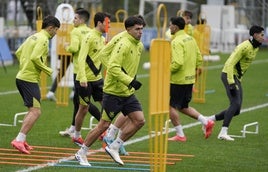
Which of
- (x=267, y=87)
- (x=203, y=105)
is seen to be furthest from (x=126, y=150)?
(x=267, y=87)

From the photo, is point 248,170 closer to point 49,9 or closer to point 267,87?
point 267,87

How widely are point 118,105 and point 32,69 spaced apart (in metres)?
1.84

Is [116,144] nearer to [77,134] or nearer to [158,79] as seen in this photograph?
[77,134]

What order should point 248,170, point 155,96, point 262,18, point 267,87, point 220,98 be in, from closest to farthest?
point 155,96
point 248,170
point 220,98
point 267,87
point 262,18

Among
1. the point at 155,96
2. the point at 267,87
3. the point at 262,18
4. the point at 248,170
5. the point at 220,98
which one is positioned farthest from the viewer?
the point at 262,18

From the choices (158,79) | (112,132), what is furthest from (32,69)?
(158,79)

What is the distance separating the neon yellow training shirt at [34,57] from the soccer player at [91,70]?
660 mm

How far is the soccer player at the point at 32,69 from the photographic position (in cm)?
1305

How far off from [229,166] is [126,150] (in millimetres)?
1946

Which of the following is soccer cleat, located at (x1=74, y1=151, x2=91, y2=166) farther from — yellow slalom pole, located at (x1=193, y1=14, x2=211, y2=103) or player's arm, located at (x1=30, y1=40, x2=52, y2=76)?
yellow slalom pole, located at (x1=193, y1=14, x2=211, y2=103)

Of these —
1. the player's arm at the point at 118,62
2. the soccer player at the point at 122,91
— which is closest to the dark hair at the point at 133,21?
the soccer player at the point at 122,91

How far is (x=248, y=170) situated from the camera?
11.9 meters

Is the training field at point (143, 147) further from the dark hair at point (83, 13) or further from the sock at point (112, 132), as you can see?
the dark hair at point (83, 13)

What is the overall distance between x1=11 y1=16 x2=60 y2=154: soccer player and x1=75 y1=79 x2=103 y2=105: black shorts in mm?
924
